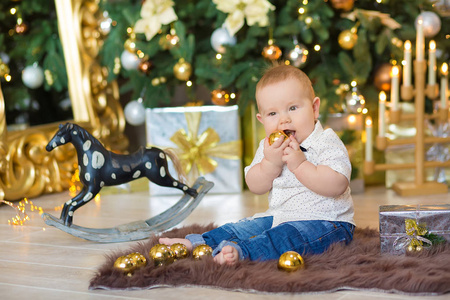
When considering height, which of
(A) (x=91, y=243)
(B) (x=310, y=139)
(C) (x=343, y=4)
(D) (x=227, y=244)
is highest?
(C) (x=343, y=4)

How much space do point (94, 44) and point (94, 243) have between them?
1446 mm

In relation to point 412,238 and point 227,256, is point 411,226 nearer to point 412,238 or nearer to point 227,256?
point 412,238

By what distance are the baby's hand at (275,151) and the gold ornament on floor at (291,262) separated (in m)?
0.28

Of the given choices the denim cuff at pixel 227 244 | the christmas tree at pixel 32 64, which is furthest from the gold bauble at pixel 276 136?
the christmas tree at pixel 32 64

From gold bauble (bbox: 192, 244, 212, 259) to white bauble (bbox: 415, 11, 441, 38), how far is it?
4.74 ft

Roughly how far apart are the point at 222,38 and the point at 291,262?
4.41 feet

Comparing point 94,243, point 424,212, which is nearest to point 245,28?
point 94,243

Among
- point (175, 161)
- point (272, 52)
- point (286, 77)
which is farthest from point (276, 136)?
point (272, 52)

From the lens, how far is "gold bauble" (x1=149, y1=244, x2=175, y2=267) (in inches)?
61.3

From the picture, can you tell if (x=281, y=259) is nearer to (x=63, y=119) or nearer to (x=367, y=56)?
(x=367, y=56)

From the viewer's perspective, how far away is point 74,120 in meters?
3.07

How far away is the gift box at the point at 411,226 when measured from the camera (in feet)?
5.18

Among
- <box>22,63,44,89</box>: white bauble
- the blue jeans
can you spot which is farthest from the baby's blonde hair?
<box>22,63,44,89</box>: white bauble

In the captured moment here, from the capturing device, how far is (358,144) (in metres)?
2.72
